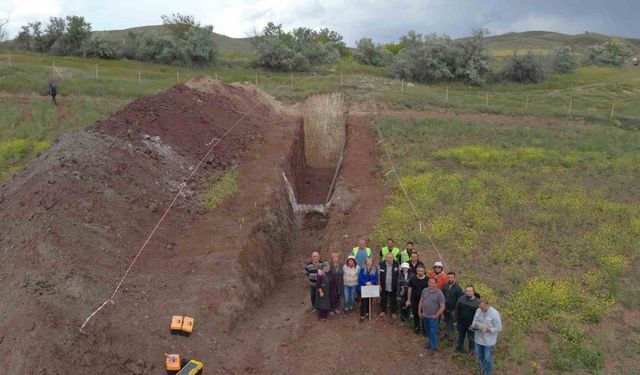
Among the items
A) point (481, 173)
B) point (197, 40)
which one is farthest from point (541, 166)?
point (197, 40)

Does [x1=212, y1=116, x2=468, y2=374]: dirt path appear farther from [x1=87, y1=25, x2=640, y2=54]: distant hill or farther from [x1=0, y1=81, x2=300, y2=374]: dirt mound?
[x1=87, y1=25, x2=640, y2=54]: distant hill

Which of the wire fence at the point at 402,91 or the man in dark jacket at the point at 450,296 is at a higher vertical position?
the wire fence at the point at 402,91

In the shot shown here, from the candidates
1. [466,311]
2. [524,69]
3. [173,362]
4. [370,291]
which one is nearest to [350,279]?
[370,291]

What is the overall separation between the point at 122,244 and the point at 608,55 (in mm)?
63836

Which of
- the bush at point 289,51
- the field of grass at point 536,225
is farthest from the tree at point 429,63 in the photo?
the field of grass at point 536,225

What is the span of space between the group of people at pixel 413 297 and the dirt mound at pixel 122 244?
2.20 meters

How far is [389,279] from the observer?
11500 millimetres

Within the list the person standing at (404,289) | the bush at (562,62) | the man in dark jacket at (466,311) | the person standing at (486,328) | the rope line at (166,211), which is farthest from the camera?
the bush at (562,62)

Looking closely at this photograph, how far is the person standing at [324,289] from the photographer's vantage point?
1152 cm

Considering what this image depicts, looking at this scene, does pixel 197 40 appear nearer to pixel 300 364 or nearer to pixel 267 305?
pixel 267 305

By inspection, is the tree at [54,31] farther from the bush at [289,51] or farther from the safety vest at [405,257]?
the safety vest at [405,257]

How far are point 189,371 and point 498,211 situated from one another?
11.1 m

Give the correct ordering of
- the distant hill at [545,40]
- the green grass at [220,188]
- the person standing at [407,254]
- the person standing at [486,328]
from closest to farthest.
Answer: the person standing at [486,328] < the person standing at [407,254] < the green grass at [220,188] < the distant hill at [545,40]

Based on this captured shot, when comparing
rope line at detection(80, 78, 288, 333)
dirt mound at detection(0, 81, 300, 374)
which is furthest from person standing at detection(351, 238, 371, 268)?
rope line at detection(80, 78, 288, 333)
